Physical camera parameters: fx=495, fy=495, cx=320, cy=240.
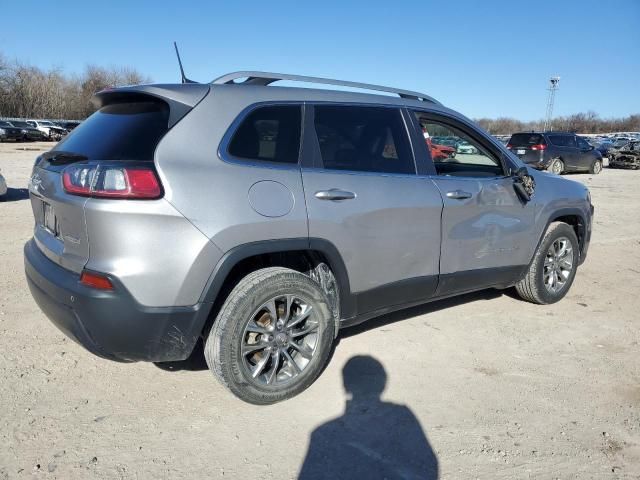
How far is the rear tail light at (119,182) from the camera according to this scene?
7.73 feet

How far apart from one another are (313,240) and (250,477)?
1.26m

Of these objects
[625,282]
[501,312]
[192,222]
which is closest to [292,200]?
[192,222]

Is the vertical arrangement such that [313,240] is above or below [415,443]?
above

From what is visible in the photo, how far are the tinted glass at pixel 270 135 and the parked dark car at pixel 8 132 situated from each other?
41.2 meters

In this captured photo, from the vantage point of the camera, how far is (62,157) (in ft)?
9.02

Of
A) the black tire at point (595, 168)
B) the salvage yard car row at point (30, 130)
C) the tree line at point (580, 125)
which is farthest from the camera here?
the tree line at point (580, 125)

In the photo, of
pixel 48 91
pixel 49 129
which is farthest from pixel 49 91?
pixel 49 129

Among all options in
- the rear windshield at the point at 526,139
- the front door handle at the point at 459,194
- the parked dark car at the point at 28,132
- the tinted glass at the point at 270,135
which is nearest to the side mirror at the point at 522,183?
→ the front door handle at the point at 459,194

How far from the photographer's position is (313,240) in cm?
285

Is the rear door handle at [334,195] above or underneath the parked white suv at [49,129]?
underneath

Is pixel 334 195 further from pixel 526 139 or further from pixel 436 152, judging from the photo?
pixel 526 139

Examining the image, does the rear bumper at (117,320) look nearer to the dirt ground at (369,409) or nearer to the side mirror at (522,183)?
the dirt ground at (369,409)

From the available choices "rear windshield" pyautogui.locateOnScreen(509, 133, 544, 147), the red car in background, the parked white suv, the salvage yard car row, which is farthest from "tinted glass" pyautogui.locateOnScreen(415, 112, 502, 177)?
the parked white suv

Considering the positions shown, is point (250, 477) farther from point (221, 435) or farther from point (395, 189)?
point (395, 189)
